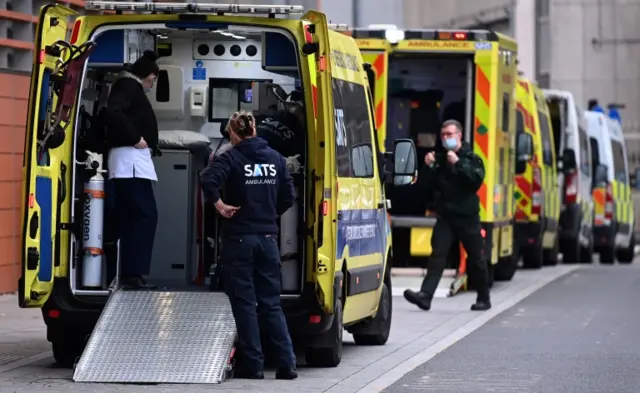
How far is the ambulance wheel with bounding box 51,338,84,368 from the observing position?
12648 millimetres

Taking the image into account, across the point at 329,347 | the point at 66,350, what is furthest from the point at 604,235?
the point at 66,350

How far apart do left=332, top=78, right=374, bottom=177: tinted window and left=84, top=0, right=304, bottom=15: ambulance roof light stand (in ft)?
2.62

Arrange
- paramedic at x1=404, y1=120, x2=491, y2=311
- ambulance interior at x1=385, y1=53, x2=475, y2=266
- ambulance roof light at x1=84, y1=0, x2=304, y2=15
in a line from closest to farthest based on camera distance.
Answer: ambulance roof light at x1=84, y1=0, x2=304, y2=15, paramedic at x1=404, y1=120, x2=491, y2=311, ambulance interior at x1=385, y1=53, x2=475, y2=266

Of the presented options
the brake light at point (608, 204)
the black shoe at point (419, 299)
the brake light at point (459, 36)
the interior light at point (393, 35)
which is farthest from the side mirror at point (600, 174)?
the black shoe at point (419, 299)

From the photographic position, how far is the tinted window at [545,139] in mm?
27188

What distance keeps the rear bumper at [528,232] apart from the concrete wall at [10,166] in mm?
8681

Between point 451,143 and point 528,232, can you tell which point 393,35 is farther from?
point 528,232

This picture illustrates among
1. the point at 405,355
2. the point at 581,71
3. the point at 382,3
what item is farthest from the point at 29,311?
the point at 581,71

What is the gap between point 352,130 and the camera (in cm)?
1327

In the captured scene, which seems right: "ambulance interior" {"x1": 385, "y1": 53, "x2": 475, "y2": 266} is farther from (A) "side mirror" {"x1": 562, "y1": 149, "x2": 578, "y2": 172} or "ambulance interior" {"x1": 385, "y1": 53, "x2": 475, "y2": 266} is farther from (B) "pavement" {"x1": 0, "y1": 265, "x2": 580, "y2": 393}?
(A) "side mirror" {"x1": 562, "y1": 149, "x2": 578, "y2": 172}

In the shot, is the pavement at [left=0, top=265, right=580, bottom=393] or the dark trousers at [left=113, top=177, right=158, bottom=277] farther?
the dark trousers at [left=113, top=177, right=158, bottom=277]

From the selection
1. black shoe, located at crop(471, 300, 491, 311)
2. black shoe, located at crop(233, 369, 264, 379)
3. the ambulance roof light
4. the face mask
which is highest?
the ambulance roof light

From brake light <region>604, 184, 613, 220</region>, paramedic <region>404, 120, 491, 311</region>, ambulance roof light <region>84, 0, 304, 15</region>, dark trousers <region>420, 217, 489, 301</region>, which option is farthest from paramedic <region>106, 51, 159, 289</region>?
brake light <region>604, 184, 613, 220</region>

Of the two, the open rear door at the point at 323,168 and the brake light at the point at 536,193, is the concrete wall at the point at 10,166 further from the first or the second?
the brake light at the point at 536,193
